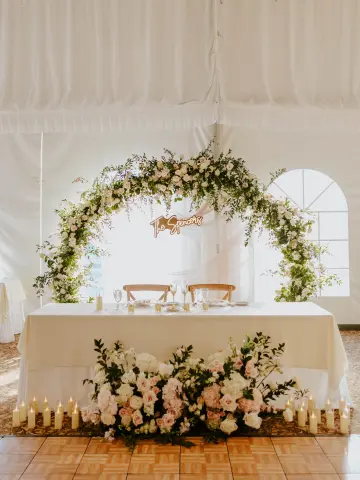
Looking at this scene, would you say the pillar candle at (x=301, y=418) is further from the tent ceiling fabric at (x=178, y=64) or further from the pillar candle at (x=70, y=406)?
the tent ceiling fabric at (x=178, y=64)

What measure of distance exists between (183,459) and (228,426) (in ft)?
1.36

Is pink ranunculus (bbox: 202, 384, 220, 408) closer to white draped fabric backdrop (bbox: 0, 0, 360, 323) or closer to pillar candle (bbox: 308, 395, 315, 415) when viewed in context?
pillar candle (bbox: 308, 395, 315, 415)

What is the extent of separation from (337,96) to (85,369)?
11.8 ft

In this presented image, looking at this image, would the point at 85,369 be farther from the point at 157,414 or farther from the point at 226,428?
the point at 226,428

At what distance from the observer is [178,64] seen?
5820 mm

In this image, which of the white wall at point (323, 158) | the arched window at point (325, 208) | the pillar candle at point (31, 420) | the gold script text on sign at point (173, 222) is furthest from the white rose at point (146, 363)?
the white wall at point (323, 158)

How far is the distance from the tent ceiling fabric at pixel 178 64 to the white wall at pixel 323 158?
8.56 feet

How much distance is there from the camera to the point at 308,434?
400 centimetres

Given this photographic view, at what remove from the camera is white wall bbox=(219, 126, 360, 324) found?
27.6 feet

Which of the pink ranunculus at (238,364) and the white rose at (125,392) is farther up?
the pink ranunculus at (238,364)

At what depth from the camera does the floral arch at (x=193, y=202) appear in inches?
222

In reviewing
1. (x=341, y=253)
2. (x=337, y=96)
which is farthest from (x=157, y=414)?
(x=341, y=253)

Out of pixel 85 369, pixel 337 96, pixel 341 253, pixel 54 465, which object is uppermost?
pixel 337 96

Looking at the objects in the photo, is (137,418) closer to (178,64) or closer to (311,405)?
(311,405)
